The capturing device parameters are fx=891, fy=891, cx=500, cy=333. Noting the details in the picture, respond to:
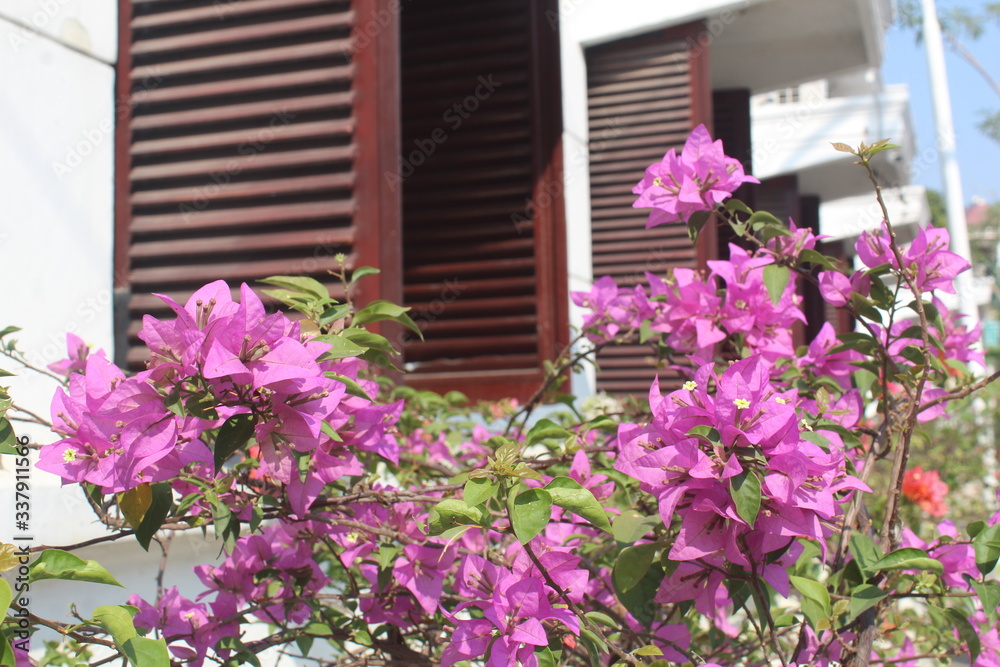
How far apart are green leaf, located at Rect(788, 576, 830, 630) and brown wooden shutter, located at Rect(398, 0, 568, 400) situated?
2153 millimetres

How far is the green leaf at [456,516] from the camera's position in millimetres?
747

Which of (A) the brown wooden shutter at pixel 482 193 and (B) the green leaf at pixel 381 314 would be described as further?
(A) the brown wooden shutter at pixel 482 193

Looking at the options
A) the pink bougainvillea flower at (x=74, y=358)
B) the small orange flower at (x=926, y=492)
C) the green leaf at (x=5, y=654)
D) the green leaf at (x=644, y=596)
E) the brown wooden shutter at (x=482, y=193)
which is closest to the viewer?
the green leaf at (x=5, y=654)

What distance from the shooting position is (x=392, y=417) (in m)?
1.06

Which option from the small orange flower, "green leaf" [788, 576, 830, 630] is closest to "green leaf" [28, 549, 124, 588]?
"green leaf" [788, 576, 830, 630]

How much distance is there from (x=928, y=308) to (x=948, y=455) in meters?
4.54

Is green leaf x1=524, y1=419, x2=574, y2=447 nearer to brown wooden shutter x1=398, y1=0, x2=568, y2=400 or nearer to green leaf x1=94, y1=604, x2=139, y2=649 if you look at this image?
green leaf x1=94, y1=604, x2=139, y2=649

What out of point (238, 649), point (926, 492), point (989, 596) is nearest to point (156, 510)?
point (238, 649)

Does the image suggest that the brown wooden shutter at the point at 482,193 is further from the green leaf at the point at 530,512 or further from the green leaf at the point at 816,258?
A: the green leaf at the point at 530,512

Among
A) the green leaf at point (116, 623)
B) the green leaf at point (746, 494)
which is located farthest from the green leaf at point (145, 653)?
the green leaf at point (746, 494)

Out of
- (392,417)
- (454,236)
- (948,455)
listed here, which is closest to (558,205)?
(454,236)

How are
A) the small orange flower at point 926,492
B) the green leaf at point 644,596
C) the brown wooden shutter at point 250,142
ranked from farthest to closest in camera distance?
the small orange flower at point 926,492
the brown wooden shutter at point 250,142
the green leaf at point 644,596

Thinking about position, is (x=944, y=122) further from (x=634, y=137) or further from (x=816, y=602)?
(x=816, y=602)

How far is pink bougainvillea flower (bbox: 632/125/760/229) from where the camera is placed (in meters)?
1.10
